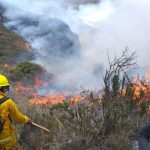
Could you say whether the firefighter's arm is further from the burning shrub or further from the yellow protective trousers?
the burning shrub

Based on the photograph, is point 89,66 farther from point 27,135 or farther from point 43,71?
point 27,135

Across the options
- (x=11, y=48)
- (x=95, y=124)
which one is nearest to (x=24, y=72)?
(x=11, y=48)

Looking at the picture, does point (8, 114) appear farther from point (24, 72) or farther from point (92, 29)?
point (92, 29)

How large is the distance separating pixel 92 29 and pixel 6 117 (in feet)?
76.3

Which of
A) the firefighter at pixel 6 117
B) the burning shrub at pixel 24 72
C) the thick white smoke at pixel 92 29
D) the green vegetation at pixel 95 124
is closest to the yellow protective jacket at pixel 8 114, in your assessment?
the firefighter at pixel 6 117

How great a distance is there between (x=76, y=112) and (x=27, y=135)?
906 millimetres

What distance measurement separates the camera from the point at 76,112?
8664mm

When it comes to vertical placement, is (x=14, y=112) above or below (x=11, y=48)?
below

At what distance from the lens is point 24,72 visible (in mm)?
18672

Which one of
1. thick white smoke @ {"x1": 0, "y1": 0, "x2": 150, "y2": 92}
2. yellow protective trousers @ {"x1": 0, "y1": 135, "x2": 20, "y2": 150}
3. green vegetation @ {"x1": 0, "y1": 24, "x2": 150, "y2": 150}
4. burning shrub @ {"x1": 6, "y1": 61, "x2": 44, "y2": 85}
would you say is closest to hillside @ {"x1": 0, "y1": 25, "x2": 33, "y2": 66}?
thick white smoke @ {"x1": 0, "y1": 0, "x2": 150, "y2": 92}

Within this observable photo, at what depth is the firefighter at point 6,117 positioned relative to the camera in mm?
6504

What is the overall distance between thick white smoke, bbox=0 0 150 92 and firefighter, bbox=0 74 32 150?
1081cm

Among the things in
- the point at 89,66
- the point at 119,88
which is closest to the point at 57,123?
the point at 119,88

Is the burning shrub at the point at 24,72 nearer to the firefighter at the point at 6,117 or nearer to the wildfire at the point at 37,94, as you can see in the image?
the wildfire at the point at 37,94
